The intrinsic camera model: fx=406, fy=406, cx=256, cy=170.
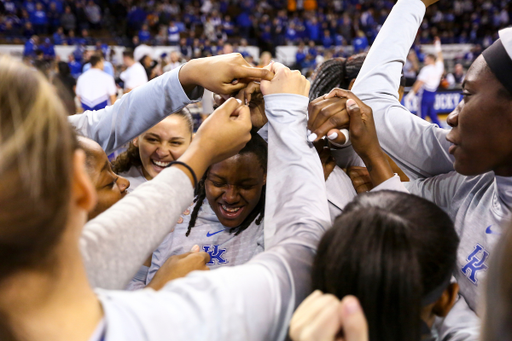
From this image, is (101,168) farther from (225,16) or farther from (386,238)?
(225,16)

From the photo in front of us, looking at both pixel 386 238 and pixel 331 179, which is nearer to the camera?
pixel 386 238

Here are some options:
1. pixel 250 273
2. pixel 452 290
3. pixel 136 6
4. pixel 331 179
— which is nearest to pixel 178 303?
→ pixel 250 273

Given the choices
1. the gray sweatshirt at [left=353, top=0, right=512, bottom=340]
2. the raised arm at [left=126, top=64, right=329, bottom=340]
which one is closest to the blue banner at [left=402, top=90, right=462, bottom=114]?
the gray sweatshirt at [left=353, top=0, right=512, bottom=340]

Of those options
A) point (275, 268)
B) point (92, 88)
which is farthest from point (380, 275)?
point (92, 88)

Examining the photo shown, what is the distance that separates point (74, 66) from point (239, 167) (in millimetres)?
11075

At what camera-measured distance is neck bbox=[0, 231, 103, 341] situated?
1.92 ft

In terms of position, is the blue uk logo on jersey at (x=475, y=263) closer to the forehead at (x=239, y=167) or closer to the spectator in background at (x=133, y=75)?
the forehead at (x=239, y=167)

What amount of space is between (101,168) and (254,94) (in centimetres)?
58

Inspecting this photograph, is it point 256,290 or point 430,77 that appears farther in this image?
point 430,77

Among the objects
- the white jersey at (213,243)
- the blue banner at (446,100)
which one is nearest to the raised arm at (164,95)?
the white jersey at (213,243)

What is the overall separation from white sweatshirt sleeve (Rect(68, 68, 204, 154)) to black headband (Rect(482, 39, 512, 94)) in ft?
2.91

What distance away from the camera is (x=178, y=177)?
90 centimetres

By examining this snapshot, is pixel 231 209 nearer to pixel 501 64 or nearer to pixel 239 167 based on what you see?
pixel 239 167

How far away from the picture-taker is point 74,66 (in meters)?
11.1
